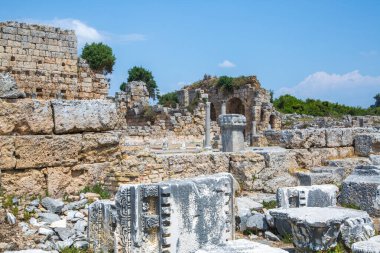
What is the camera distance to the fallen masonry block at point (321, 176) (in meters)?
9.11

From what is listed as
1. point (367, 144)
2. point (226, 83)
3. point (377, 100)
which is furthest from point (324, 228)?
point (377, 100)

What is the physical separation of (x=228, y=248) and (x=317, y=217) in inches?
65.4

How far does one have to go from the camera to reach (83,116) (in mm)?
6824

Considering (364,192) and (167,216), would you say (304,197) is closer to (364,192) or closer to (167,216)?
(364,192)

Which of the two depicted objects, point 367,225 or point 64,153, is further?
point 64,153

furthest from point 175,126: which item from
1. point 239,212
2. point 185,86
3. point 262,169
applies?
point 239,212

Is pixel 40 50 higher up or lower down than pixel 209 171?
higher up

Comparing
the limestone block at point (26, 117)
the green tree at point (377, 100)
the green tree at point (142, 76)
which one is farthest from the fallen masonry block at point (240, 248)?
the green tree at point (377, 100)

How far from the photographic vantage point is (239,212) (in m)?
7.01

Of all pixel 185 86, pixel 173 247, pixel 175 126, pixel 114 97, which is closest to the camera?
pixel 173 247

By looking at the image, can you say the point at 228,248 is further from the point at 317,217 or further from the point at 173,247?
the point at 317,217

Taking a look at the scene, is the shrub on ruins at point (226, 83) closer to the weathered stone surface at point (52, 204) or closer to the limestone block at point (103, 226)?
the weathered stone surface at point (52, 204)

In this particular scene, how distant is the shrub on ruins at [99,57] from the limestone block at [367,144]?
32504mm

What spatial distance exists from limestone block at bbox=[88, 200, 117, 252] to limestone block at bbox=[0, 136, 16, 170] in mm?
1530
